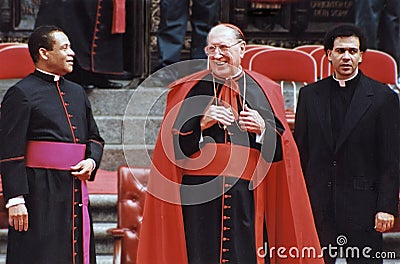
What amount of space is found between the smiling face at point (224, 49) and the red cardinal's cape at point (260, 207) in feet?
0.51

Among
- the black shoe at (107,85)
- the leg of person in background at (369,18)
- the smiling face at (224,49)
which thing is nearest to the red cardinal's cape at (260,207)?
the smiling face at (224,49)

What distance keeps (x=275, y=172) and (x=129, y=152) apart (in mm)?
1229

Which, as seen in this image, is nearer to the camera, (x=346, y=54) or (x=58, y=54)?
(x=58, y=54)

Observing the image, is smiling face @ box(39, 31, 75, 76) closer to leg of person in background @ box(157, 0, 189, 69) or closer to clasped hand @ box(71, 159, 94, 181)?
clasped hand @ box(71, 159, 94, 181)

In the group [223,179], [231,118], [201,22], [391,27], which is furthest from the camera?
[391,27]

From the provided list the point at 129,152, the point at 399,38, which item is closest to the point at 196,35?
the point at 399,38

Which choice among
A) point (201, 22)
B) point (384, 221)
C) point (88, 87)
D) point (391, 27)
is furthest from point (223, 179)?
point (391, 27)

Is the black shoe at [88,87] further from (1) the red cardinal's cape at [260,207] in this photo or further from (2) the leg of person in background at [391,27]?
(1) the red cardinal's cape at [260,207]

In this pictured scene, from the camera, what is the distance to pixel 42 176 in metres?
4.20

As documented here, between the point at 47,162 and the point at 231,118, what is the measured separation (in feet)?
3.01

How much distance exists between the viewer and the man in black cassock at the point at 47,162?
4.09 metres

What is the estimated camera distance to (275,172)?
165 inches

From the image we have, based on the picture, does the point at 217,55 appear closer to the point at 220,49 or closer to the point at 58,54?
the point at 220,49

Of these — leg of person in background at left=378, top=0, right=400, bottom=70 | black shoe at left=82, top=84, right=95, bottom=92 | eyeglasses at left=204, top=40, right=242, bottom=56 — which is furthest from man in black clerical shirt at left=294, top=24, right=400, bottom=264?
leg of person in background at left=378, top=0, right=400, bottom=70
